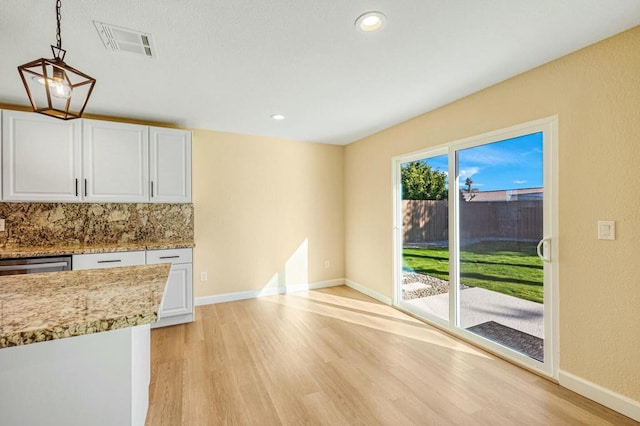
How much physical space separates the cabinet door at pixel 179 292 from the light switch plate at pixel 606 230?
379cm

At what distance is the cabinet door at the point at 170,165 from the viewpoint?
3.45 m

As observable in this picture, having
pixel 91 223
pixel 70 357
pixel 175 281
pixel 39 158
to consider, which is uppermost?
pixel 39 158

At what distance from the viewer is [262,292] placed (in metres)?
4.37

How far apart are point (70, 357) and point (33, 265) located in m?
2.32

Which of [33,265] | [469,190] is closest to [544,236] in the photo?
[469,190]

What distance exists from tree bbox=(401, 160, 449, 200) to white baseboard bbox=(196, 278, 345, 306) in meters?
2.02

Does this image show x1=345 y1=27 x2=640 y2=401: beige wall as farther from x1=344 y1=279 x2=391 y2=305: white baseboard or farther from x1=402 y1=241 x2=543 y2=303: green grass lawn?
x1=344 y1=279 x2=391 y2=305: white baseboard

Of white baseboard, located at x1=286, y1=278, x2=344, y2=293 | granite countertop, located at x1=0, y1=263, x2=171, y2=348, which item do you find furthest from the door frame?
granite countertop, located at x1=0, y1=263, x2=171, y2=348

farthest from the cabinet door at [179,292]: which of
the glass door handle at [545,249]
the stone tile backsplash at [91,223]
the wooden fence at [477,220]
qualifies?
the glass door handle at [545,249]

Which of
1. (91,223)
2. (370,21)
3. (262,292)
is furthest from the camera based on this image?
(262,292)

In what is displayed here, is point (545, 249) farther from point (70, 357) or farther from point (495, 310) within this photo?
point (70, 357)

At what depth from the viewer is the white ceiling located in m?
1.64

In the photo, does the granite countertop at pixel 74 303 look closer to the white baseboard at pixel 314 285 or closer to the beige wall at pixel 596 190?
the beige wall at pixel 596 190

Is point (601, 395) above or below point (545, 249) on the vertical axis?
below
